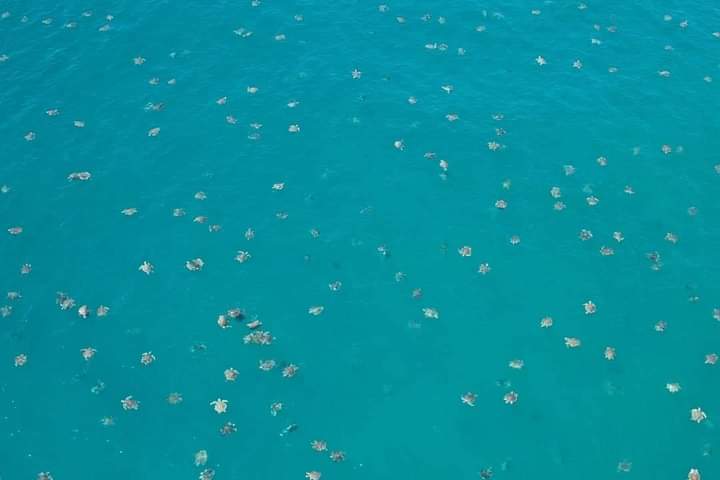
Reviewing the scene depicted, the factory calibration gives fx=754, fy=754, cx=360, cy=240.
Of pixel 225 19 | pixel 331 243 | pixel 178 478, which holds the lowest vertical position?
pixel 178 478

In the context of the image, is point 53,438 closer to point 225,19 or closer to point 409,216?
point 409,216

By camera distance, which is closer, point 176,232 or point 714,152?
point 176,232

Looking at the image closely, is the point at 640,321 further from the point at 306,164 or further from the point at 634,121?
the point at 306,164

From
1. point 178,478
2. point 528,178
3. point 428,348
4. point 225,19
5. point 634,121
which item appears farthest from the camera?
point 225,19

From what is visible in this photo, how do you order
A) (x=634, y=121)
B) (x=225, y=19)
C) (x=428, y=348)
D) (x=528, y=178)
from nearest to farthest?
1. (x=428, y=348)
2. (x=528, y=178)
3. (x=634, y=121)
4. (x=225, y=19)

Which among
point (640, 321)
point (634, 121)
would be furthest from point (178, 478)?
point (634, 121)

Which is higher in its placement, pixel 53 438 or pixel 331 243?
pixel 331 243
